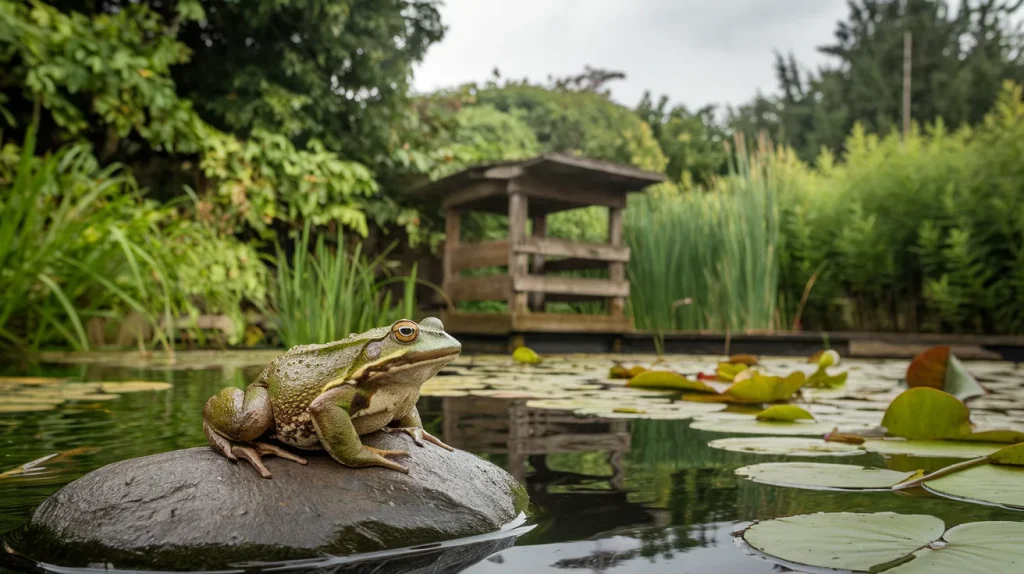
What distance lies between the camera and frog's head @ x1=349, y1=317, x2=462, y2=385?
1382 millimetres

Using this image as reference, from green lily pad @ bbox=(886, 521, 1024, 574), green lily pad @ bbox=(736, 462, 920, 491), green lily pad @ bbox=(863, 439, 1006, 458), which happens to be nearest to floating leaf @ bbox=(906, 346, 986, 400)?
green lily pad @ bbox=(863, 439, 1006, 458)

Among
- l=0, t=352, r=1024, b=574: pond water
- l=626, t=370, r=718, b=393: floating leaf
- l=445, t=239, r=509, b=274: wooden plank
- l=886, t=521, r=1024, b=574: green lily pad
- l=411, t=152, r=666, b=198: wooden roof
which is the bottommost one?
l=0, t=352, r=1024, b=574: pond water

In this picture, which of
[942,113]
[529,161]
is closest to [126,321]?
[529,161]

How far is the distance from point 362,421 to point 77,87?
6.24 meters

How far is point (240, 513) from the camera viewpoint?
4.09 ft

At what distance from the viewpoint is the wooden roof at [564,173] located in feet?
21.7

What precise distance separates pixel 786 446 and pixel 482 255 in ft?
17.9

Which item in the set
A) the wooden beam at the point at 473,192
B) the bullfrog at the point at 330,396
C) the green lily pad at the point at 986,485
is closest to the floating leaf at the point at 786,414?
the green lily pad at the point at 986,485

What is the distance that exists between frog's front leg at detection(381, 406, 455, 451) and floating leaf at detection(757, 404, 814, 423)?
134 centimetres

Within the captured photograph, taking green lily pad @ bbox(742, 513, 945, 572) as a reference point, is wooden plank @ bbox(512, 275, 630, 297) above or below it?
above

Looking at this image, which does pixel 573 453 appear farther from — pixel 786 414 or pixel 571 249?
pixel 571 249

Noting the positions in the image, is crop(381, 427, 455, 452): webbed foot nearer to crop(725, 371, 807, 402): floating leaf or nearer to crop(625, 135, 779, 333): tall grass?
crop(725, 371, 807, 402): floating leaf

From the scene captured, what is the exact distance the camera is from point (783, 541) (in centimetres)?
122

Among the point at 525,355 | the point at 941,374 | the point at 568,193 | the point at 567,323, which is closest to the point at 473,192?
the point at 568,193
